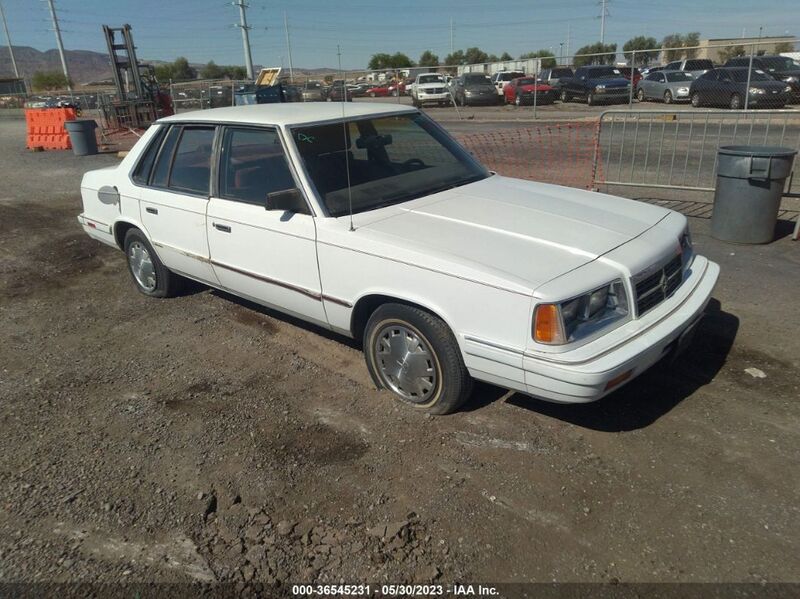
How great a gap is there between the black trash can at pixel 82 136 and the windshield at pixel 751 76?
1860 cm

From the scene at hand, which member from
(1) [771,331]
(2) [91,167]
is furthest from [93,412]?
(2) [91,167]

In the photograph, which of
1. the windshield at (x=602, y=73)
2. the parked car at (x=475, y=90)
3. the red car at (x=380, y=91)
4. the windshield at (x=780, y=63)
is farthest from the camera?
the red car at (x=380, y=91)

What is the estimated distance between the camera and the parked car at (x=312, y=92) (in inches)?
1030

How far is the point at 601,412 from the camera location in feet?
11.8

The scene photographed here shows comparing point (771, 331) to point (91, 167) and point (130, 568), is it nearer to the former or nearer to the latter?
point (130, 568)

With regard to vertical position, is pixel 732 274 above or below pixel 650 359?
below

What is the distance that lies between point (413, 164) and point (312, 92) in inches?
963

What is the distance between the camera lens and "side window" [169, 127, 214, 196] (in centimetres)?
459

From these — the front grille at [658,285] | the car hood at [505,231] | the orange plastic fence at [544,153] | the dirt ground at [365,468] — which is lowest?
the dirt ground at [365,468]

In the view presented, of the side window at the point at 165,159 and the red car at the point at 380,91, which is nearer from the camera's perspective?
the side window at the point at 165,159

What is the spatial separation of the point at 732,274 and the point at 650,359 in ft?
10.1

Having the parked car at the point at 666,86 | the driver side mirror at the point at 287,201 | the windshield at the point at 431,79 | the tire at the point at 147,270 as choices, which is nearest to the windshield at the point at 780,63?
the parked car at the point at 666,86

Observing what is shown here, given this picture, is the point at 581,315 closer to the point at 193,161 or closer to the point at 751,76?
the point at 193,161

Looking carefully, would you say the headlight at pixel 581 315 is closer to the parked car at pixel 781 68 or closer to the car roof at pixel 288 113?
the car roof at pixel 288 113
